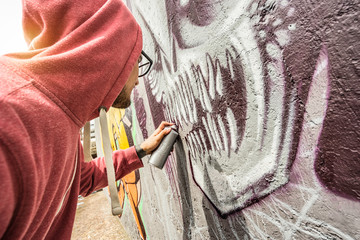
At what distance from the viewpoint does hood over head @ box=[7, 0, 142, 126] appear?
0.67 meters

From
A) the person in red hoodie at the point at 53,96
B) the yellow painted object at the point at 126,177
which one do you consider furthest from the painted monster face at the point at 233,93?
the yellow painted object at the point at 126,177

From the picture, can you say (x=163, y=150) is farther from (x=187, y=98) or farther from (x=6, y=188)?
(x=6, y=188)

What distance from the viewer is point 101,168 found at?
1629 millimetres

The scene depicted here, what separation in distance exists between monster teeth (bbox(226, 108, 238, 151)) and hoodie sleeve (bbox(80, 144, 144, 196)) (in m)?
0.98

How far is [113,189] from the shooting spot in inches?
42.8

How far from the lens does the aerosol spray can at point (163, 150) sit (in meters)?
1.30

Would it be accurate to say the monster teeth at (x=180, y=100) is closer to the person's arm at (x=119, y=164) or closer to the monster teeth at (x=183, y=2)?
the person's arm at (x=119, y=164)

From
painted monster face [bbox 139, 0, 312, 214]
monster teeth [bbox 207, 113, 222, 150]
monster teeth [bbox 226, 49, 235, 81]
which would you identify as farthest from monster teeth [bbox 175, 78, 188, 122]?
monster teeth [bbox 226, 49, 235, 81]

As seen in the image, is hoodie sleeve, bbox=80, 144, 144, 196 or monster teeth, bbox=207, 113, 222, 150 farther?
hoodie sleeve, bbox=80, 144, 144, 196

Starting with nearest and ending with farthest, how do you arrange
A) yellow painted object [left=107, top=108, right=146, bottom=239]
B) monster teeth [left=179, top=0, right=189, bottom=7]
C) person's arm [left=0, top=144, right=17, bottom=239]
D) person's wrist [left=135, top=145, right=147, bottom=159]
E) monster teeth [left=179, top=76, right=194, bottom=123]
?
1. person's arm [left=0, top=144, right=17, bottom=239]
2. monster teeth [left=179, top=0, right=189, bottom=7]
3. monster teeth [left=179, top=76, right=194, bottom=123]
4. person's wrist [left=135, top=145, right=147, bottom=159]
5. yellow painted object [left=107, top=108, right=146, bottom=239]

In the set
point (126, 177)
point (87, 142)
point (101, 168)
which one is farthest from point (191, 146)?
point (126, 177)

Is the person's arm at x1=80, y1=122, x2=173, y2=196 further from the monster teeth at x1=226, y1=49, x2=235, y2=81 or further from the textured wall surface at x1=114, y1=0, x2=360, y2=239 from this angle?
the monster teeth at x1=226, y1=49, x2=235, y2=81

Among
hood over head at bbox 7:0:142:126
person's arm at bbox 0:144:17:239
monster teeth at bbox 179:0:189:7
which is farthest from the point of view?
monster teeth at bbox 179:0:189:7

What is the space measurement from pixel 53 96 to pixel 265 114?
0.85 m
